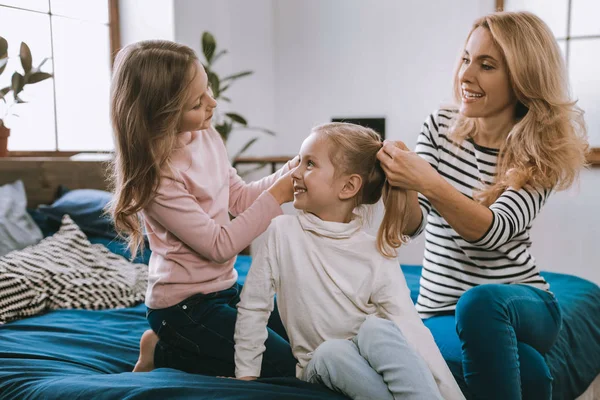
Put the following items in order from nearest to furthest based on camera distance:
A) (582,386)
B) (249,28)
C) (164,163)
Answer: (164,163) → (582,386) → (249,28)

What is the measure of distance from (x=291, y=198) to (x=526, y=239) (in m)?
0.67

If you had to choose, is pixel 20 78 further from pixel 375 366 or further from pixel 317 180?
pixel 375 366

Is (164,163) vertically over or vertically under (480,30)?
under

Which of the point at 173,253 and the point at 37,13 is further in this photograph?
the point at 37,13

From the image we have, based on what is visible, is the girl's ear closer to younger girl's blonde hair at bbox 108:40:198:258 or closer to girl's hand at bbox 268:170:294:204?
girl's hand at bbox 268:170:294:204

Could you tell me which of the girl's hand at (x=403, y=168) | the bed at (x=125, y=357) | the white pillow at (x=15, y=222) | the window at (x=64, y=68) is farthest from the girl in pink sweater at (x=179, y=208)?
the window at (x=64, y=68)

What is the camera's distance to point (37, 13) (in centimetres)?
346

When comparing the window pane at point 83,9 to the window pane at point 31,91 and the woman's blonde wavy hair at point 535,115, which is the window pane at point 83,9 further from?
the woman's blonde wavy hair at point 535,115

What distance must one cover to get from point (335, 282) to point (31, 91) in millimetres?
2757

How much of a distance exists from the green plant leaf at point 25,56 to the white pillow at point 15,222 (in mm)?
506

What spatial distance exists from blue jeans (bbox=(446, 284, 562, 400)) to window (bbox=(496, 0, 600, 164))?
2412mm

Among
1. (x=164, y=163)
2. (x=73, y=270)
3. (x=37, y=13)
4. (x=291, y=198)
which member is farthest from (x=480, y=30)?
(x=37, y=13)

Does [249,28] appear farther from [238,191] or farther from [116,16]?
Answer: [238,191]

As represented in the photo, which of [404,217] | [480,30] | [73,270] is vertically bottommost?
[73,270]
